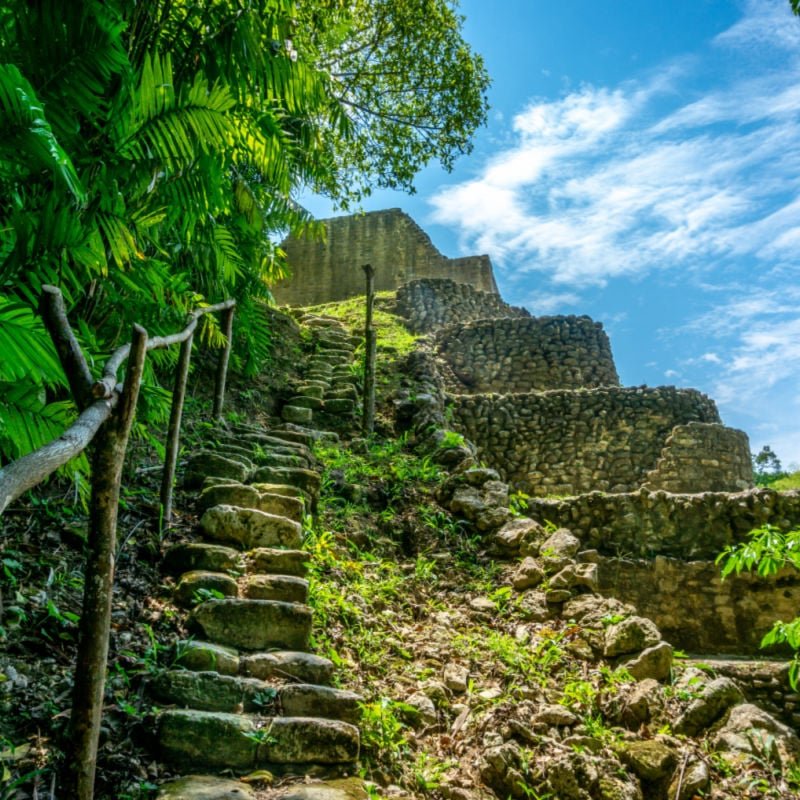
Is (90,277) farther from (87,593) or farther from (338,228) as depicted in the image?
(338,228)

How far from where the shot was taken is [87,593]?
1784 millimetres

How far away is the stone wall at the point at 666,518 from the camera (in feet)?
21.3

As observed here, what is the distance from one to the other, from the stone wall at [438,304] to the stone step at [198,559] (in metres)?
10.4

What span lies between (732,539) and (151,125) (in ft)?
20.9

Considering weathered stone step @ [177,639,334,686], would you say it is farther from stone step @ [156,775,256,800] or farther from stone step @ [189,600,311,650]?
stone step @ [156,775,256,800]

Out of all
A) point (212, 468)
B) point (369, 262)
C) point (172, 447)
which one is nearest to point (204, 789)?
point (172, 447)

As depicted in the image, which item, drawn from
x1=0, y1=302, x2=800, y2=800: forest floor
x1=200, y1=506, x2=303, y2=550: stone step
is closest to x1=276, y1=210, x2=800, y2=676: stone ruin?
x1=0, y1=302, x2=800, y2=800: forest floor

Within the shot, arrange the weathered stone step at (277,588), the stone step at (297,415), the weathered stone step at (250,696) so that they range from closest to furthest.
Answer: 1. the weathered stone step at (250,696)
2. the weathered stone step at (277,588)
3. the stone step at (297,415)

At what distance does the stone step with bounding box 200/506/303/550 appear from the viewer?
357 cm

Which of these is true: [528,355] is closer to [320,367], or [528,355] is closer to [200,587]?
[320,367]

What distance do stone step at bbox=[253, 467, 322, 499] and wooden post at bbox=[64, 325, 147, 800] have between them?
2.83 metres

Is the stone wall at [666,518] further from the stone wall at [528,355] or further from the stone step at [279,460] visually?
the stone wall at [528,355]

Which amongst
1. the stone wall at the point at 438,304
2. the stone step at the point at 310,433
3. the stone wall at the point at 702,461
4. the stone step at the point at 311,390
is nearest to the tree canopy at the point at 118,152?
the stone step at the point at 310,433

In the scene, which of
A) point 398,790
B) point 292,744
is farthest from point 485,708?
point 292,744
